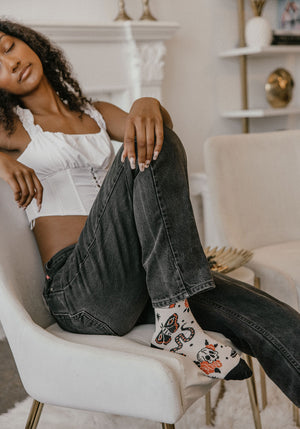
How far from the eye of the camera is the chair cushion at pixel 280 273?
1.57 meters

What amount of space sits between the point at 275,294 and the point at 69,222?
703 mm

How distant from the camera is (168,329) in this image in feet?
3.22

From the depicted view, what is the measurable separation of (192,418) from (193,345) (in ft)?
1.74

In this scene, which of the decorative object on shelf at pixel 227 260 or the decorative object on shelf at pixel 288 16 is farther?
the decorative object on shelf at pixel 288 16

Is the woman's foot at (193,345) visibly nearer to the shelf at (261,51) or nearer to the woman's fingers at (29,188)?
the woman's fingers at (29,188)

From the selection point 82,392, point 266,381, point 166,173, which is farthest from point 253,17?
point 82,392

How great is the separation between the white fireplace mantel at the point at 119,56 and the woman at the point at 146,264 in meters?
1.25

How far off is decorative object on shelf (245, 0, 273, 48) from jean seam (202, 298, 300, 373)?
6.65 ft

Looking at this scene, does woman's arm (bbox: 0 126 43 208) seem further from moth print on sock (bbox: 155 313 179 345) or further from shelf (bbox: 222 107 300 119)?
shelf (bbox: 222 107 300 119)

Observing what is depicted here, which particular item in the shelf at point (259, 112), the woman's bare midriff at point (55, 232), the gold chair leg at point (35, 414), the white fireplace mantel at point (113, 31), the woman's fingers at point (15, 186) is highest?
the white fireplace mantel at point (113, 31)

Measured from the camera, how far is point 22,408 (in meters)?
1.51

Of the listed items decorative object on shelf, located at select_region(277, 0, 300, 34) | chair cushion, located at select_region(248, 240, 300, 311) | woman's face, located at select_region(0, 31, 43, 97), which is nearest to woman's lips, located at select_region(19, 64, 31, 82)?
woman's face, located at select_region(0, 31, 43, 97)

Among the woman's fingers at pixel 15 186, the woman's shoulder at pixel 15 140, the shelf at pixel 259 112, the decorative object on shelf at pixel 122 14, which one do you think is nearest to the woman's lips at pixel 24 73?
the woman's shoulder at pixel 15 140

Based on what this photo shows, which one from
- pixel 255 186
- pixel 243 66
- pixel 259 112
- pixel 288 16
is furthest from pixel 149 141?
pixel 288 16
